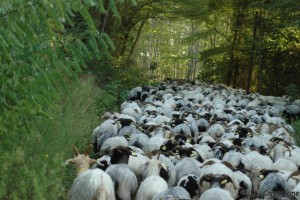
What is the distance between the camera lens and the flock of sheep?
5.88 meters

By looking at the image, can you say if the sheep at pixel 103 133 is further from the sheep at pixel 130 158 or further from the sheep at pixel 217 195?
the sheep at pixel 217 195

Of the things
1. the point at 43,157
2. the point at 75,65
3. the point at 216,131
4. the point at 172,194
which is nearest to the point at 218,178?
the point at 172,194

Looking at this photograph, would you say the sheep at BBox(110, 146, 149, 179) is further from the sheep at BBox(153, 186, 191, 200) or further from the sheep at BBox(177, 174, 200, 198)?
the sheep at BBox(153, 186, 191, 200)

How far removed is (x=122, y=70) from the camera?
1784 cm

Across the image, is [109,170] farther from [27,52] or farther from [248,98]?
[248,98]

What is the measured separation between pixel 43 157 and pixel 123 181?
124cm

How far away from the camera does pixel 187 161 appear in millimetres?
7496

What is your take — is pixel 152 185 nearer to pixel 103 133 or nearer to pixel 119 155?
pixel 119 155

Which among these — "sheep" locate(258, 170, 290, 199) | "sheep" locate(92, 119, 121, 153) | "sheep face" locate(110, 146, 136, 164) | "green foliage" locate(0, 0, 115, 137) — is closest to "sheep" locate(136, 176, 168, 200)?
"sheep face" locate(110, 146, 136, 164)

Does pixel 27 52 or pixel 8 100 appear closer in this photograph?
pixel 27 52

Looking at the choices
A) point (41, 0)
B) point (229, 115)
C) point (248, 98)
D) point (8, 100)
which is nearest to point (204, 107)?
point (229, 115)

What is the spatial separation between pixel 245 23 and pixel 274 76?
440 centimetres

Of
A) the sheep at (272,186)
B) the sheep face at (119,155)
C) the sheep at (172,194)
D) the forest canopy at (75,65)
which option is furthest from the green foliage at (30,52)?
the sheep at (272,186)

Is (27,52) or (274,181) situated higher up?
(27,52)
